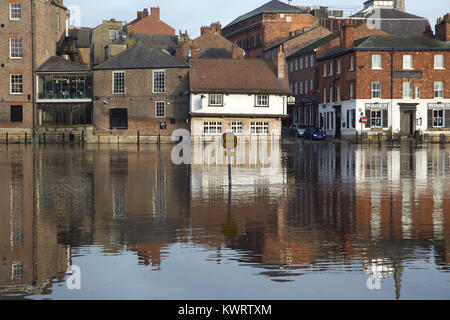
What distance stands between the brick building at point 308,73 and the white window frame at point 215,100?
1812 centimetres

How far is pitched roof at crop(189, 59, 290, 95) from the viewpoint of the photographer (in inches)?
2640

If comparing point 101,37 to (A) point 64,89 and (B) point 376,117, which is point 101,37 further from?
(B) point 376,117

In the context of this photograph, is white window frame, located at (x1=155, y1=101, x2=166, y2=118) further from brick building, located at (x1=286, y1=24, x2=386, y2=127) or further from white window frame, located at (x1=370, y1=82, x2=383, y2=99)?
brick building, located at (x1=286, y1=24, x2=386, y2=127)

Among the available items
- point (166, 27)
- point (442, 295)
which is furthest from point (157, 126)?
point (442, 295)

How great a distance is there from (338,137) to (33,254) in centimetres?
6442

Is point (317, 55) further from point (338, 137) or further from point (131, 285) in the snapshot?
point (131, 285)

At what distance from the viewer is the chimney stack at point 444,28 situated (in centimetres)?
7012

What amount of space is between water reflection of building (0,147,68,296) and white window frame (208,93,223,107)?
1914 inches

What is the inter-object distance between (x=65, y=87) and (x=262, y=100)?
20.0 meters

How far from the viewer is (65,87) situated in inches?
2719

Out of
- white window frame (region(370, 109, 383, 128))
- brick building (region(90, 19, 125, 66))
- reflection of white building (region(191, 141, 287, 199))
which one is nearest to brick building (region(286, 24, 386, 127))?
white window frame (region(370, 109, 383, 128))

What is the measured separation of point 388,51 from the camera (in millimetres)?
69188

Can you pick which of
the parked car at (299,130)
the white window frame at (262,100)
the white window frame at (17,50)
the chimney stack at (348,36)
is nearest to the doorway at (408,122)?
the chimney stack at (348,36)
